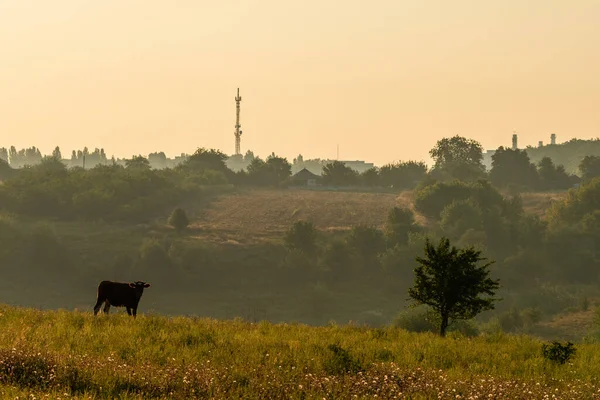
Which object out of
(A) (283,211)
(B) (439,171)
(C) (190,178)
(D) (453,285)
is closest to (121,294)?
(D) (453,285)

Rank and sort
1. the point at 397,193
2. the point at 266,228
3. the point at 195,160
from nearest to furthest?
the point at 266,228
the point at 397,193
the point at 195,160

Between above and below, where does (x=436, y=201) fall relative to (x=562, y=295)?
above

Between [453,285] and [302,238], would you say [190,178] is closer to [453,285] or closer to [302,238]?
[302,238]

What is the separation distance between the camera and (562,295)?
329 feet

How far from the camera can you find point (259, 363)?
13.6 meters

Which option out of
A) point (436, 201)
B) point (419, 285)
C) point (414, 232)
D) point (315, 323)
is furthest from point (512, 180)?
point (419, 285)

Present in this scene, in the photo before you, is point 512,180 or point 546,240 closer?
point 546,240

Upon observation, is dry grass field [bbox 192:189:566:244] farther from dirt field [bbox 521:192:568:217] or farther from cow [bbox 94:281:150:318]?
cow [bbox 94:281:150:318]

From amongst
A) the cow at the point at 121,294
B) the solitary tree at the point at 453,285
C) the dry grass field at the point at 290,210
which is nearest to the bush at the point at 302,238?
the dry grass field at the point at 290,210

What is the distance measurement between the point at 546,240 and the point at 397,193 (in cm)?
5146

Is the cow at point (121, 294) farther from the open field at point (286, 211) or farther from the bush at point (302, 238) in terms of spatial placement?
the open field at point (286, 211)

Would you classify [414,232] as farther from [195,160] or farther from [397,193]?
[195,160]

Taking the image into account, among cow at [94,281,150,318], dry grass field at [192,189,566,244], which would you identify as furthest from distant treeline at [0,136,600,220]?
cow at [94,281,150,318]

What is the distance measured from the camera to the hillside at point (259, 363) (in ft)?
36.8
